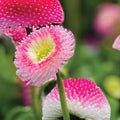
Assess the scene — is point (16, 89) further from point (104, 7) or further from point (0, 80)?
point (104, 7)

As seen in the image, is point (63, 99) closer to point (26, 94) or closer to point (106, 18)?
point (26, 94)

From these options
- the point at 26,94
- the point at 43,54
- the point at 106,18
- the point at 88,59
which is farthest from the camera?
the point at 106,18

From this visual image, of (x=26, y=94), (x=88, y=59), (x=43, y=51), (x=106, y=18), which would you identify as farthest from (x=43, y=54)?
(x=106, y=18)

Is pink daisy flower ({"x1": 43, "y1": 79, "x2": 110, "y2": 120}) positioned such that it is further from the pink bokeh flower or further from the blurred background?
the pink bokeh flower

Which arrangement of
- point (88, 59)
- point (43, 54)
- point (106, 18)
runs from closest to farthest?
point (43, 54) → point (88, 59) → point (106, 18)

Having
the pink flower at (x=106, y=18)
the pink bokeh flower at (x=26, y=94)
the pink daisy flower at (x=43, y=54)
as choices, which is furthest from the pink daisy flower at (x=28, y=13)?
the pink flower at (x=106, y=18)

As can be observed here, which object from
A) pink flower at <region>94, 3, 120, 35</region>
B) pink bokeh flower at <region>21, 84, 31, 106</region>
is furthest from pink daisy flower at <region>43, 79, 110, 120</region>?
pink flower at <region>94, 3, 120, 35</region>

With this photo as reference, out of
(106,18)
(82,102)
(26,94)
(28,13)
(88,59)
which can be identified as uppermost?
(28,13)

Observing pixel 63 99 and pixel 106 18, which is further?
pixel 106 18
